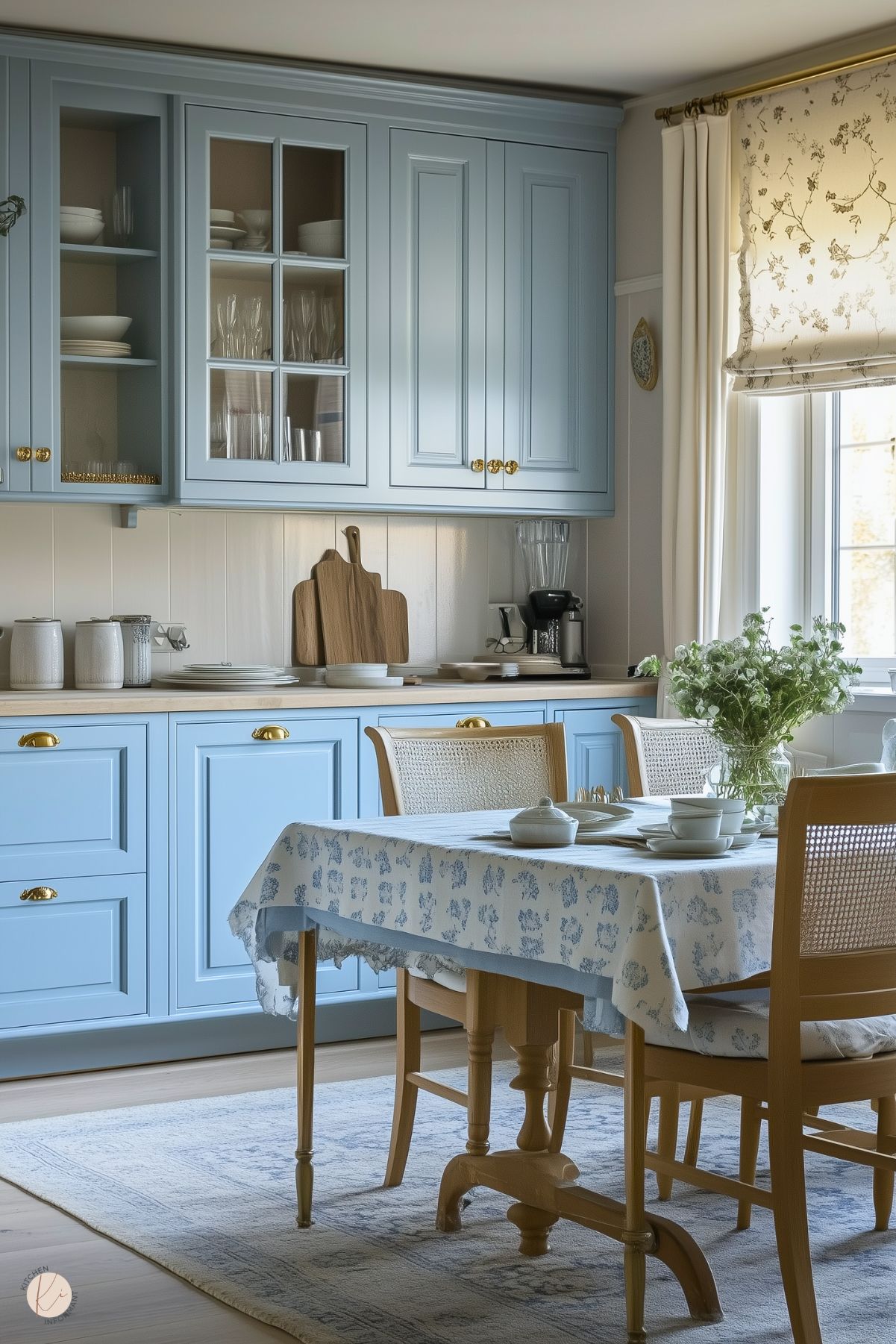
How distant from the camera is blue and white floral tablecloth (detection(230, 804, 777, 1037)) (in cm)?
229

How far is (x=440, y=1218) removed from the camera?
9.81 feet

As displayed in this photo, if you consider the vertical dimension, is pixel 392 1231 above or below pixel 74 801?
below

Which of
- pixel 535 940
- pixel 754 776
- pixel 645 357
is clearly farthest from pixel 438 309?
pixel 535 940

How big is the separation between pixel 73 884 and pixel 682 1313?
6.41 ft

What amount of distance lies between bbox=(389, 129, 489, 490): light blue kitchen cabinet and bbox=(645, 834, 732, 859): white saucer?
92.0 inches

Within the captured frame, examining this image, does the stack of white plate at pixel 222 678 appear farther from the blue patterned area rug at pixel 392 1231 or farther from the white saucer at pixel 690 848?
the white saucer at pixel 690 848

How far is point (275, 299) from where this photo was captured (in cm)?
453

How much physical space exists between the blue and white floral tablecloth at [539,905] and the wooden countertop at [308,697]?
3.91 feet

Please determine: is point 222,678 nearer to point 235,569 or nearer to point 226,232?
point 235,569

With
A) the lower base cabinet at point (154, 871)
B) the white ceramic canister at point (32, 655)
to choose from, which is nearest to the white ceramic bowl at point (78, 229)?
the white ceramic canister at point (32, 655)

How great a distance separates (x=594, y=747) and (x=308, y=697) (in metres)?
0.92

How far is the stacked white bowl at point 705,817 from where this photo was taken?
8.47 feet

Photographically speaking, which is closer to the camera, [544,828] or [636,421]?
[544,828]

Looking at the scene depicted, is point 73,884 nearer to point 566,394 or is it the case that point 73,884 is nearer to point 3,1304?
point 3,1304
